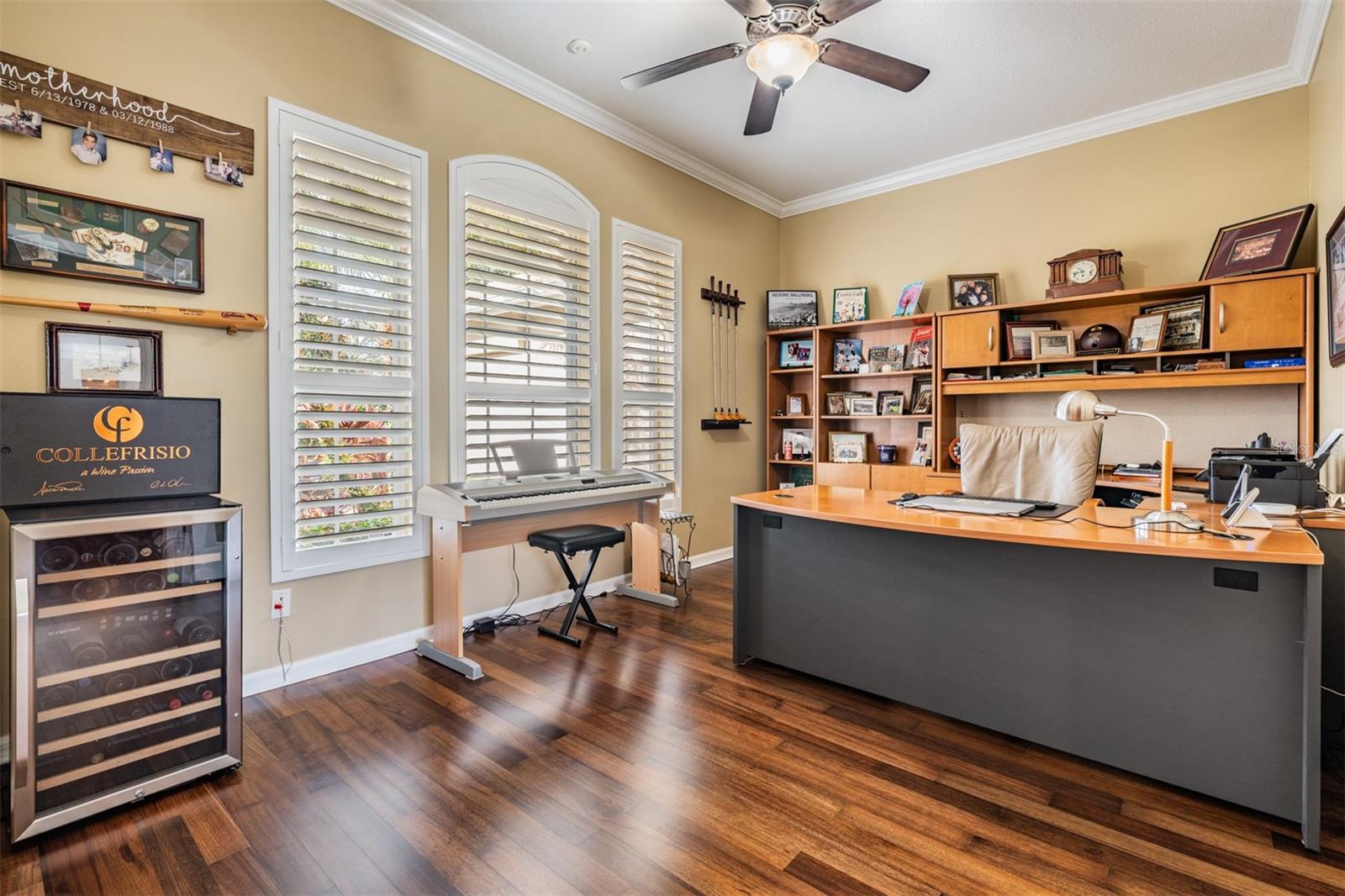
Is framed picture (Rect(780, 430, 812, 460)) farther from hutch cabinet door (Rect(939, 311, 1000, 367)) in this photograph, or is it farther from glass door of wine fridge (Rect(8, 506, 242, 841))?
glass door of wine fridge (Rect(8, 506, 242, 841))

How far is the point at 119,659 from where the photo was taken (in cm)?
180

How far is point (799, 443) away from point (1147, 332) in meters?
2.52

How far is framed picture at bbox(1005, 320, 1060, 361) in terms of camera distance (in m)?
4.07

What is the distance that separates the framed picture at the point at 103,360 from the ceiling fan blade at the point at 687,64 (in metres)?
2.20

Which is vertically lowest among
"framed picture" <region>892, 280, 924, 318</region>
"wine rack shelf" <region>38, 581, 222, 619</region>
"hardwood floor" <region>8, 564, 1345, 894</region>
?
"hardwood floor" <region>8, 564, 1345, 894</region>

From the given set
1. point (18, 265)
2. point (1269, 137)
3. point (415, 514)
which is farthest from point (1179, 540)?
point (18, 265)

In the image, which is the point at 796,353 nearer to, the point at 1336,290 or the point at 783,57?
the point at 783,57

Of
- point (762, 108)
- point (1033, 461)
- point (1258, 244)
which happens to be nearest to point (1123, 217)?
point (1258, 244)

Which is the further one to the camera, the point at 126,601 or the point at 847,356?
the point at 847,356

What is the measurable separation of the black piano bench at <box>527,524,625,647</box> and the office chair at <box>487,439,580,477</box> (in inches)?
13.4

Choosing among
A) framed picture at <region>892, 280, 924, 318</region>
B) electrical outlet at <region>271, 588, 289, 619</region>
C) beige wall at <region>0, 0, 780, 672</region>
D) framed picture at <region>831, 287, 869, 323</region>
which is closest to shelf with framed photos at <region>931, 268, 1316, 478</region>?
framed picture at <region>892, 280, 924, 318</region>

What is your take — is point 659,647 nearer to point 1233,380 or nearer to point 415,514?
point 415,514

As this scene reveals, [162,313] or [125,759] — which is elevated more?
[162,313]

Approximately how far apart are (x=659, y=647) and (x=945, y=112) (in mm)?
3740
